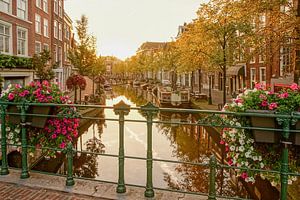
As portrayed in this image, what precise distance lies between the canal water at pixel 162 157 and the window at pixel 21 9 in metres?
11.5

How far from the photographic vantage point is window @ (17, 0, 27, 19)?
21.9 m

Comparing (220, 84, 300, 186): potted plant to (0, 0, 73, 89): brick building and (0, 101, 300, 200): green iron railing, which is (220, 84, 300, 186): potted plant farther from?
(0, 0, 73, 89): brick building

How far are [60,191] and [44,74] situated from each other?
2014 centimetres

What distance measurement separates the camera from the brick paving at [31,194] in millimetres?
3996

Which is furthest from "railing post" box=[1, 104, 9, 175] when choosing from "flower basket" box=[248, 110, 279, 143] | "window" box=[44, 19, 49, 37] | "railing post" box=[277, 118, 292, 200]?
"window" box=[44, 19, 49, 37]

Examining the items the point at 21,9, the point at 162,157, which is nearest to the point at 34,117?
the point at 162,157

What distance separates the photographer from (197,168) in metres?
10.9

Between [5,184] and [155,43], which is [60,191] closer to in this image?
[5,184]

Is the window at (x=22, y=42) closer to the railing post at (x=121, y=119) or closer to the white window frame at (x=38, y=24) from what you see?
the white window frame at (x=38, y=24)

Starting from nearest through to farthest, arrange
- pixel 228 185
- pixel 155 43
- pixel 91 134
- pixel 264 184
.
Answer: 1. pixel 264 184
2. pixel 228 185
3. pixel 91 134
4. pixel 155 43

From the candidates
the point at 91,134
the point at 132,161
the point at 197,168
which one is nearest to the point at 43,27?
the point at 91,134

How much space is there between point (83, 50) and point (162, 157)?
2269 centimetres

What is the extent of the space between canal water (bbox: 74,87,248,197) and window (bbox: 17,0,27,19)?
37.7 feet

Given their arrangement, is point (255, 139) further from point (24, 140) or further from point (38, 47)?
point (38, 47)
